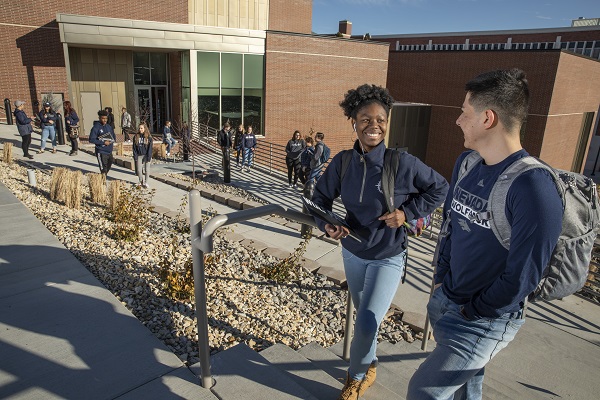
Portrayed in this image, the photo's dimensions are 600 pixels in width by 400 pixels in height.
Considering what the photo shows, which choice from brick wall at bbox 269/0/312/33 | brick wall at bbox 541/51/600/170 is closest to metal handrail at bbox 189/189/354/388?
brick wall at bbox 269/0/312/33

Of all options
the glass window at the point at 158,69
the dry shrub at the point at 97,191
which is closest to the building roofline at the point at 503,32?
the glass window at the point at 158,69

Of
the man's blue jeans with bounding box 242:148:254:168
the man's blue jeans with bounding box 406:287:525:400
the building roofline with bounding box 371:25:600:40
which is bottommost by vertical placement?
the man's blue jeans with bounding box 242:148:254:168

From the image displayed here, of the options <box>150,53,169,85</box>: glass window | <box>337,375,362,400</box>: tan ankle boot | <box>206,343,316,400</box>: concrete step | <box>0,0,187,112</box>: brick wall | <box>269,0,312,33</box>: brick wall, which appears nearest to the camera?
<box>206,343,316,400</box>: concrete step

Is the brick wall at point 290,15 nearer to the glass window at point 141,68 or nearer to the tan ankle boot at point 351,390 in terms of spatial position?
the glass window at point 141,68

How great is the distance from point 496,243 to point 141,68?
907 inches

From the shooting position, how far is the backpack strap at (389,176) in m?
2.53

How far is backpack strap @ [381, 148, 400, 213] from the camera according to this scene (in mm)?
2531

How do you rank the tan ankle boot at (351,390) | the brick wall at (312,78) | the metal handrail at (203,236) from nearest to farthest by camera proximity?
the metal handrail at (203,236) < the tan ankle boot at (351,390) < the brick wall at (312,78)

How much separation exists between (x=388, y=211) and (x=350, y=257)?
39 cm

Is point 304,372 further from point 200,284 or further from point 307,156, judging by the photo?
point 307,156

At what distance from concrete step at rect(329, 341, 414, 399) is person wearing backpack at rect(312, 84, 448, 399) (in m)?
0.32

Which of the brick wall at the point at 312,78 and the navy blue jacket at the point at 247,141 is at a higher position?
the brick wall at the point at 312,78

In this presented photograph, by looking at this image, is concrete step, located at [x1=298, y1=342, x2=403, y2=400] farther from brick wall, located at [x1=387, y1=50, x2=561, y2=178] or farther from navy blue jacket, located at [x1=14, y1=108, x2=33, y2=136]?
brick wall, located at [x1=387, y1=50, x2=561, y2=178]

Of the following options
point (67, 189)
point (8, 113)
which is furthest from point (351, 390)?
point (8, 113)
